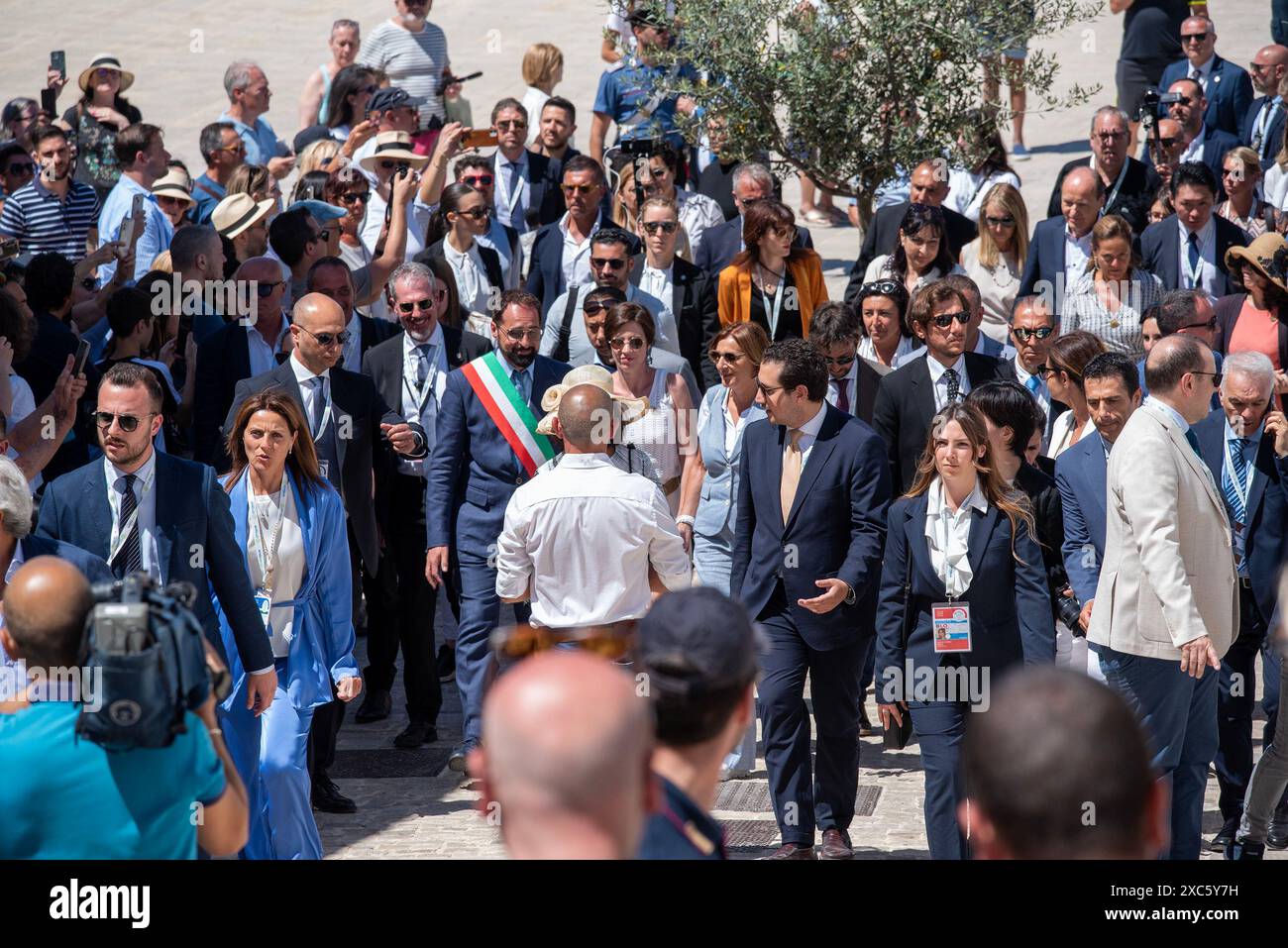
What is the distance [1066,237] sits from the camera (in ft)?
32.0

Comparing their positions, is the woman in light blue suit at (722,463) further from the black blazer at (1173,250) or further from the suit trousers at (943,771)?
the black blazer at (1173,250)

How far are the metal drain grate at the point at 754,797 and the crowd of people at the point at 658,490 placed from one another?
0.39 feet

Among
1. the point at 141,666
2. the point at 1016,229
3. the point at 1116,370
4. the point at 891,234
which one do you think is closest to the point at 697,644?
the point at 141,666

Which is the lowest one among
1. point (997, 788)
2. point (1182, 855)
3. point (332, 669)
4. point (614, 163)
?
point (1182, 855)

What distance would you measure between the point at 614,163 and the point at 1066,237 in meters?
3.72

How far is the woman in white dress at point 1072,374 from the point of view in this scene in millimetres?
7531

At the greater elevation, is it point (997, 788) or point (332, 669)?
point (997, 788)

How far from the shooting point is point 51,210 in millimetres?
10984

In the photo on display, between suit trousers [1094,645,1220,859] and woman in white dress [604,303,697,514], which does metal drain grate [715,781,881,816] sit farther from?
suit trousers [1094,645,1220,859]

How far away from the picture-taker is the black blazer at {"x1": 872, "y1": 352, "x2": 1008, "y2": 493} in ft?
26.3

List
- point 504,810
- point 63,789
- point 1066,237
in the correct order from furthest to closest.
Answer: point 1066,237
point 63,789
point 504,810

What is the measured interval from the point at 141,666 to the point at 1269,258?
22.4 feet
